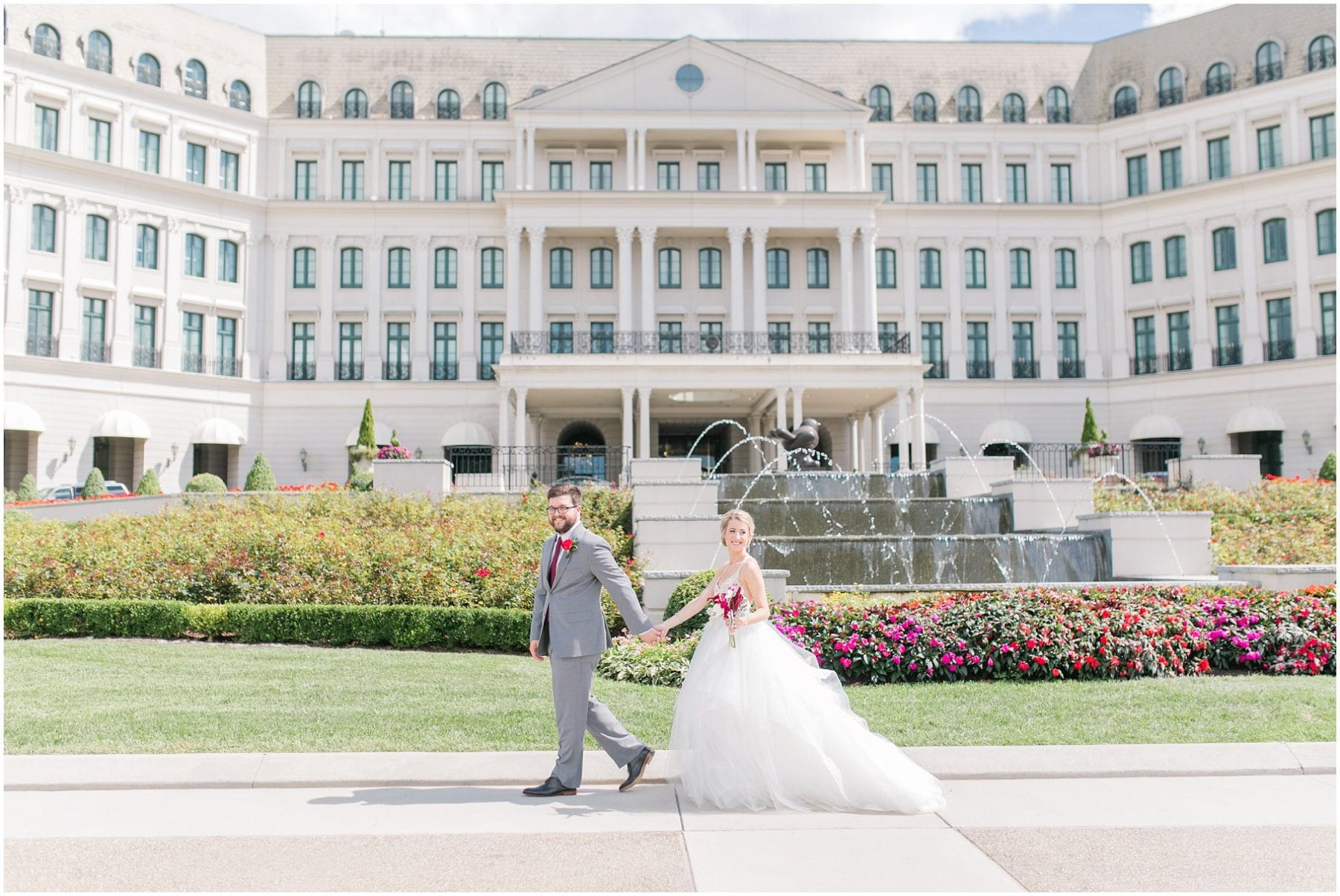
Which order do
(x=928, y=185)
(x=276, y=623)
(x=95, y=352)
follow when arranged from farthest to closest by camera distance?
1. (x=928, y=185)
2. (x=95, y=352)
3. (x=276, y=623)

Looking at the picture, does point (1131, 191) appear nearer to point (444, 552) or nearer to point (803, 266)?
point (803, 266)

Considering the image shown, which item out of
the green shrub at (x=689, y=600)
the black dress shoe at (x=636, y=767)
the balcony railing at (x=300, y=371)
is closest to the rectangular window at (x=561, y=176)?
the balcony railing at (x=300, y=371)

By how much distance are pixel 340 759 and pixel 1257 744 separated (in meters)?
6.79

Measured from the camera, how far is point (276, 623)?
14539mm

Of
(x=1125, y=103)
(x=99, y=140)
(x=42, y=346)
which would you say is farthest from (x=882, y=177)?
(x=42, y=346)

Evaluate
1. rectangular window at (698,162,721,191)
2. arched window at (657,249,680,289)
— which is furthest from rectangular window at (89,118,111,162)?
rectangular window at (698,162,721,191)

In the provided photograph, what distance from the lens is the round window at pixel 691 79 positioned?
43594 millimetres

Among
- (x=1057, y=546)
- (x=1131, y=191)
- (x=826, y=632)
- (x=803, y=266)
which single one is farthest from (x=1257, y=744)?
(x=1131, y=191)

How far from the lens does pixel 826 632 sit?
38.1 feet

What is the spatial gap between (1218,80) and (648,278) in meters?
25.2

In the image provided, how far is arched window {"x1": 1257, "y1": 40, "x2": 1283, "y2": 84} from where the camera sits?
44.4 m

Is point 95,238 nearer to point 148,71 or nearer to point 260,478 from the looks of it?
point 148,71

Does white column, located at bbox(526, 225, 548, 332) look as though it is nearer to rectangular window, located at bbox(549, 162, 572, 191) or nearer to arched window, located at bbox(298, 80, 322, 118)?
rectangular window, located at bbox(549, 162, 572, 191)

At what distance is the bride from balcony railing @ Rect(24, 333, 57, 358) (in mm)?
38870
